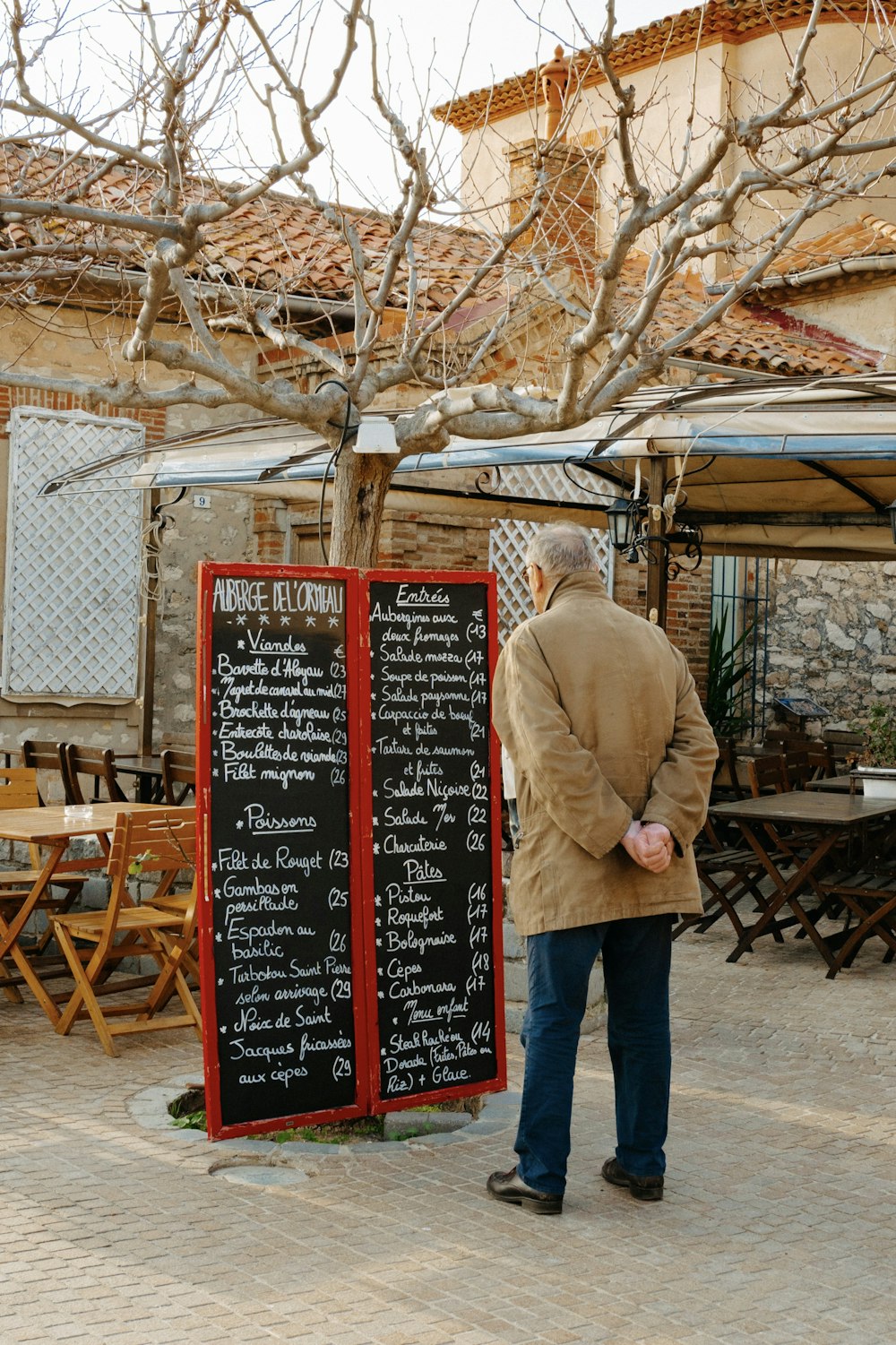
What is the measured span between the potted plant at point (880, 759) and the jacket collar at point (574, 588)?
15.4 ft

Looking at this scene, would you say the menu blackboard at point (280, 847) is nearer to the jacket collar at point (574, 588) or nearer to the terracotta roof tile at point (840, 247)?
the jacket collar at point (574, 588)

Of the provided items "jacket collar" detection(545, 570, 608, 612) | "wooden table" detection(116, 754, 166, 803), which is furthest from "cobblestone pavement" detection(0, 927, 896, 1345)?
"wooden table" detection(116, 754, 166, 803)

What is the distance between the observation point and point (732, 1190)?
4.29 meters

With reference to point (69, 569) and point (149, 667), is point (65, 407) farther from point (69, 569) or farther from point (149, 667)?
point (149, 667)

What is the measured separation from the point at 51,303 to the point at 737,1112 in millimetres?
8722

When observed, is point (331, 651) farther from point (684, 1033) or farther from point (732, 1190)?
point (684, 1033)

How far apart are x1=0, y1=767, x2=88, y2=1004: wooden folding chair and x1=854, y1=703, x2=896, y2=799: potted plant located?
4.49 metres

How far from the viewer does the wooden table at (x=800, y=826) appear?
7328 millimetres

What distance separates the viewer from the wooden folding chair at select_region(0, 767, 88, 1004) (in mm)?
6520

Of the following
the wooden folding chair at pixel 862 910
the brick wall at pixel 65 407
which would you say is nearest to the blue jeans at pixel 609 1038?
the wooden folding chair at pixel 862 910

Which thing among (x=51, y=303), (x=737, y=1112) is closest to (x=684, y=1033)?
(x=737, y=1112)

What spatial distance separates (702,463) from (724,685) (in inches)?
241

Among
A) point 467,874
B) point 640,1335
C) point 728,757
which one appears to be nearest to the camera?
point 640,1335

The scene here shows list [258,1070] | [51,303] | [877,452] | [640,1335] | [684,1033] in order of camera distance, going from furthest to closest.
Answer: [51,303] → [877,452] → [684,1033] → [258,1070] → [640,1335]
